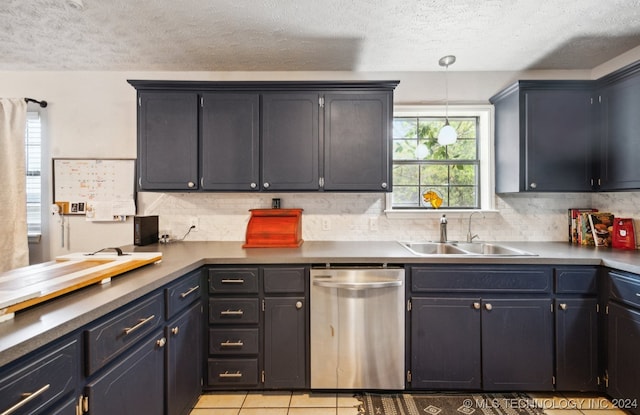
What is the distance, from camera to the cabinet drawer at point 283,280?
201 centimetres

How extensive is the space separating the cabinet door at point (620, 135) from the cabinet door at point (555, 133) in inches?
3.3

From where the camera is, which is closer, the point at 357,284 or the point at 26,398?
the point at 26,398

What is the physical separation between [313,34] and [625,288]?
2.53 m

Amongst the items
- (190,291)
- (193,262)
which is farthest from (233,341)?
(193,262)

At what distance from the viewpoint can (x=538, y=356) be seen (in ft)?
6.45

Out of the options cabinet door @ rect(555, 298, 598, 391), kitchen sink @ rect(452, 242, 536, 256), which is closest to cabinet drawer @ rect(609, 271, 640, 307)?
cabinet door @ rect(555, 298, 598, 391)

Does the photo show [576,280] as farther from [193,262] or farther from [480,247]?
[193,262]

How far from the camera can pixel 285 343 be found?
79.1 inches

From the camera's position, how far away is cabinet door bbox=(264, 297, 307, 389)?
2006 mm

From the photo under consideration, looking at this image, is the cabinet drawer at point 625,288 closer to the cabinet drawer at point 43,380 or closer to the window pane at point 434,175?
the window pane at point 434,175

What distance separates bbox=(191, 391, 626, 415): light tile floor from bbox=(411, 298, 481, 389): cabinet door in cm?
48

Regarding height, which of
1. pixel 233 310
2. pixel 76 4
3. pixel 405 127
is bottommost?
pixel 233 310

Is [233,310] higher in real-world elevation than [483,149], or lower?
lower

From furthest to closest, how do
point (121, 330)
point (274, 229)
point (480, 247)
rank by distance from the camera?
point (480, 247) < point (274, 229) < point (121, 330)
